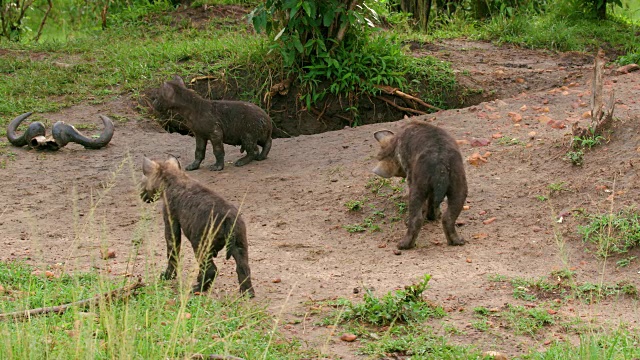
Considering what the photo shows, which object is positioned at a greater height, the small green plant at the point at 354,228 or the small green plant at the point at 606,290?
the small green plant at the point at 606,290

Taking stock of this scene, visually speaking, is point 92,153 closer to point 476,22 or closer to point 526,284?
point 526,284

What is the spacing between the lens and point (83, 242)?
7.53m

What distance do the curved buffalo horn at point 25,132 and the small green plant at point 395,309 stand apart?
5535mm

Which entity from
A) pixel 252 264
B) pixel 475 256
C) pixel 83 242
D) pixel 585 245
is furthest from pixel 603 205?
pixel 83 242

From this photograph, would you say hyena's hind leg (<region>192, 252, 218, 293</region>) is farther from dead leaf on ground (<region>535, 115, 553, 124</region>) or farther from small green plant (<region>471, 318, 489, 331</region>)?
dead leaf on ground (<region>535, 115, 553, 124</region>)

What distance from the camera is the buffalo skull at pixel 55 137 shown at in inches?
397

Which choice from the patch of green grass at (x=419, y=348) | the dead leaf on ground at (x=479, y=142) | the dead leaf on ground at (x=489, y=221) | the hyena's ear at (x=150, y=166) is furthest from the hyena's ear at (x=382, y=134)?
the patch of green grass at (x=419, y=348)

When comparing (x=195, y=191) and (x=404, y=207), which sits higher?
(x=195, y=191)

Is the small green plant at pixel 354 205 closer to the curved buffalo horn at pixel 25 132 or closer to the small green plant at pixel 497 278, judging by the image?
the small green plant at pixel 497 278

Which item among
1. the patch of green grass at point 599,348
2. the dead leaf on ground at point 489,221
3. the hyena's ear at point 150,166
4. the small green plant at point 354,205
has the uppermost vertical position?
the hyena's ear at point 150,166

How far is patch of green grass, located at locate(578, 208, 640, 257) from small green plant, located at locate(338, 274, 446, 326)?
5.37ft

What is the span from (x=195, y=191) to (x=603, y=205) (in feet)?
11.0

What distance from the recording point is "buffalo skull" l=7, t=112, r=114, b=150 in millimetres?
10086

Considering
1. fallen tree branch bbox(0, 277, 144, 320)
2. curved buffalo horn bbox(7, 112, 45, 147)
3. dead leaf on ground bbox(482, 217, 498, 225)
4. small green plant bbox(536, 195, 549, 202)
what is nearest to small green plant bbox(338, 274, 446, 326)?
fallen tree branch bbox(0, 277, 144, 320)
